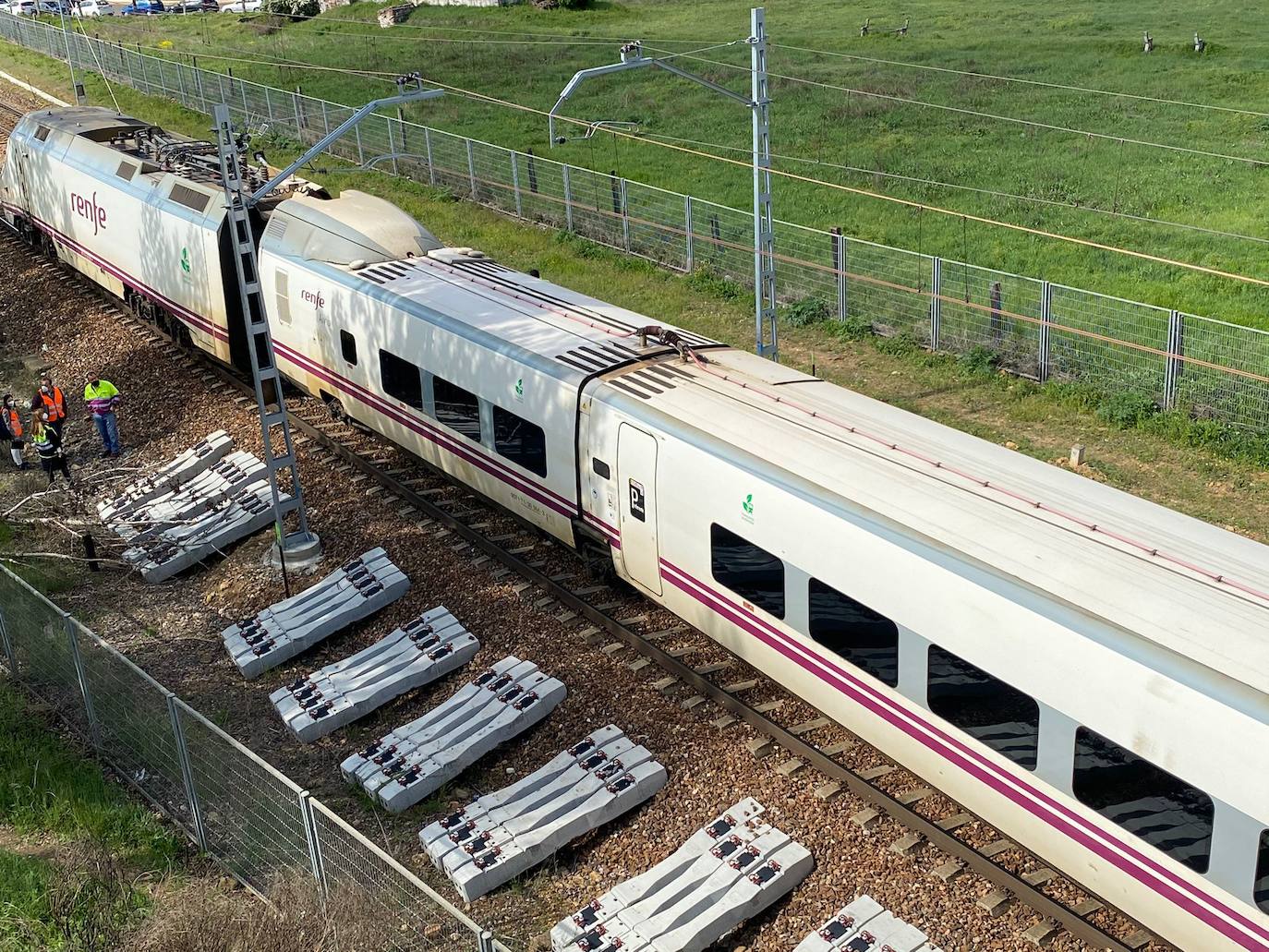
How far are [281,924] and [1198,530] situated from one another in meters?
7.77

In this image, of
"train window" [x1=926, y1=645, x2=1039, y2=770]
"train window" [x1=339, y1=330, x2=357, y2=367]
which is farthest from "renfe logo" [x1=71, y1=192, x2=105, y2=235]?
"train window" [x1=926, y1=645, x2=1039, y2=770]

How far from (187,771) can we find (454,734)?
103 inches

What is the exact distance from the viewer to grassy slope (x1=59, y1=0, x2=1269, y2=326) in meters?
30.1

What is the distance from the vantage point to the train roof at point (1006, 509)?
8.98 metres

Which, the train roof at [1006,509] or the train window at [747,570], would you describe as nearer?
the train roof at [1006,509]

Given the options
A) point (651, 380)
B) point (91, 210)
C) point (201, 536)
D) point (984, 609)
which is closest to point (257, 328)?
point (201, 536)

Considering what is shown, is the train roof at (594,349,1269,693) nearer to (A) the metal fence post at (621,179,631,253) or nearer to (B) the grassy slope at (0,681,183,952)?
(B) the grassy slope at (0,681,183,952)

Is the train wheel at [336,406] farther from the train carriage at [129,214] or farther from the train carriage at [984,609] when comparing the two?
the train carriage at [984,609]

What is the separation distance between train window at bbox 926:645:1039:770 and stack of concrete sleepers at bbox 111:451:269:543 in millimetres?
11054

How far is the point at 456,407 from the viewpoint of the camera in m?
16.2

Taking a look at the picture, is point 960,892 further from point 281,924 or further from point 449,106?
point 449,106

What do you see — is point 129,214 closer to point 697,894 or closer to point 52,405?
point 52,405

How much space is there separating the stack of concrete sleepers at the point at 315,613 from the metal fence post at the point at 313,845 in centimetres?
468

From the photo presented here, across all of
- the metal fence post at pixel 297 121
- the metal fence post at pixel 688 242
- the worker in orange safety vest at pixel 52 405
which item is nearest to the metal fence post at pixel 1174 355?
the metal fence post at pixel 688 242
